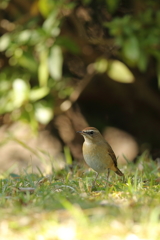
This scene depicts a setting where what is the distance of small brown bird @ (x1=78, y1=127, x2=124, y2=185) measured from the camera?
A: 5.11 m

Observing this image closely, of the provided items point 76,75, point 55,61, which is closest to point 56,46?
point 55,61

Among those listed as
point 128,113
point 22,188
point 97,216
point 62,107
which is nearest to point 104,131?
point 128,113

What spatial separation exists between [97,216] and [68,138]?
21.7 feet

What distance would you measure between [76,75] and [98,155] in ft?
12.8

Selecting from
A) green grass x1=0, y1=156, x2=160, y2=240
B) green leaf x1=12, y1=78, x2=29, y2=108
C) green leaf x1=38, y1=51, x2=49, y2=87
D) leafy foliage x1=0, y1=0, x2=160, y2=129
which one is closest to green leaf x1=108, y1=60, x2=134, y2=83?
leafy foliage x1=0, y1=0, x2=160, y2=129

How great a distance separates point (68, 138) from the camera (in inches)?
378

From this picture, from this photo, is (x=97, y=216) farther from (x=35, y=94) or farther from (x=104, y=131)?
(x=104, y=131)

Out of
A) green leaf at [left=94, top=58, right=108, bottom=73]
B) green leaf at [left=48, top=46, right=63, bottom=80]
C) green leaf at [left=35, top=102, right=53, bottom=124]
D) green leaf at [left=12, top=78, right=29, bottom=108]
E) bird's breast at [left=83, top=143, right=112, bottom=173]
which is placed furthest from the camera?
green leaf at [left=94, top=58, right=108, bottom=73]

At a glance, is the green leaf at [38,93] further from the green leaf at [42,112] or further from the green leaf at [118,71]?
the green leaf at [118,71]

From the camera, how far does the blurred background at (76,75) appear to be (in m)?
6.50

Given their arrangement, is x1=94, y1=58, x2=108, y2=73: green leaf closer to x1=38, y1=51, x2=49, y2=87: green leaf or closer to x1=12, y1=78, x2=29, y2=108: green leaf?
x1=38, y1=51, x2=49, y2=87: green leaf

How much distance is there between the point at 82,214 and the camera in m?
3.03

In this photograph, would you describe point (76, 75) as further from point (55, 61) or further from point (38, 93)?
point (55, 61)

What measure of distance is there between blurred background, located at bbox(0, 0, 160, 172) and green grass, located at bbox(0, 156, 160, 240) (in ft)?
5.99
